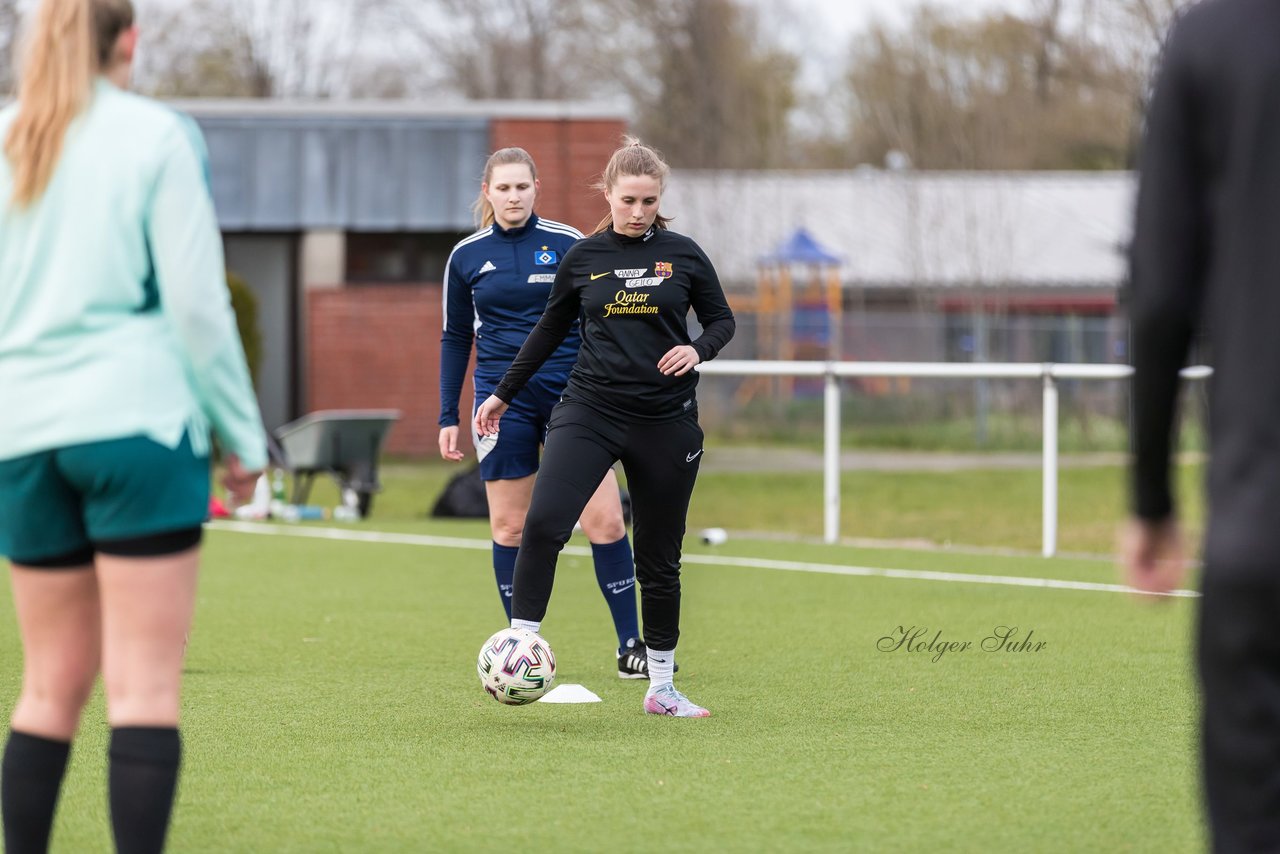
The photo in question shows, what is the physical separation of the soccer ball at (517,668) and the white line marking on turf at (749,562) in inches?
132

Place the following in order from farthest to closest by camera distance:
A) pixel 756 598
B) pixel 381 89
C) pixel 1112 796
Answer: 1. pixel 381 89
2. pixel 756 598
3. pixel 1112 796

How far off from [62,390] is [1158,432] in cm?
184

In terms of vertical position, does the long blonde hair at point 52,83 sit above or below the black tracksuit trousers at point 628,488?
above

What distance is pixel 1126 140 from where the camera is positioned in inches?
1171

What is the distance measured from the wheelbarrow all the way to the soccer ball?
9.05m

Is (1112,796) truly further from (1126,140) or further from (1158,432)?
(1126,140)

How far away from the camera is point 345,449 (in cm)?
1488

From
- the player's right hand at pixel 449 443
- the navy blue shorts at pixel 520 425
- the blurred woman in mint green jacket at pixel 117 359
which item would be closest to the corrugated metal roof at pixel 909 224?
the navy blue shorts at pixel 520 425

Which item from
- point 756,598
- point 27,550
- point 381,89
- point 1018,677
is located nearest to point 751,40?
point 381,89

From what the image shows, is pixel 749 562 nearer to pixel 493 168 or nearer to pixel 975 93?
pixel 493 168

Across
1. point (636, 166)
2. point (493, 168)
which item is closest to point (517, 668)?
point (636, 166)

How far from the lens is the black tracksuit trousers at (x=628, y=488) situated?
580 cm

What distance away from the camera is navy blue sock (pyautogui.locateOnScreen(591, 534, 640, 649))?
6.70 metres

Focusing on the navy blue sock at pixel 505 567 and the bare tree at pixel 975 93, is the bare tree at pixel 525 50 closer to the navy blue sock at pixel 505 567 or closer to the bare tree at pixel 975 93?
the bare tree at pixel 975 93
